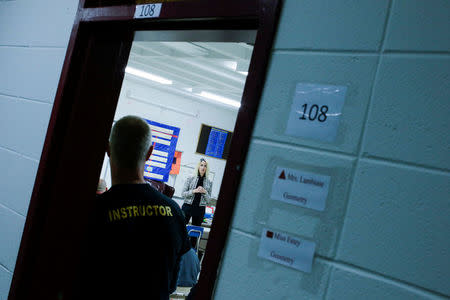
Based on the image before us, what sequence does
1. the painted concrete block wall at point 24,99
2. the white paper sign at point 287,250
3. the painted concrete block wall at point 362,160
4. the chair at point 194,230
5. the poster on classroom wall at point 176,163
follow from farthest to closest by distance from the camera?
the poster on classroom wall at point 176,163, the chair at point 194,230, the painted concrete block wall at point 24,99, the white paper sign at point 287,250, the painted concrete block wall at point 362,160

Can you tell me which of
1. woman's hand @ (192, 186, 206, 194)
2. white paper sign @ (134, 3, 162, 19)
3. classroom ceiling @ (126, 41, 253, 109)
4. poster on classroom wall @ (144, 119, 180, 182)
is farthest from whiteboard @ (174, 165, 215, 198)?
white paper sign @ (134, 3, 162, 19)

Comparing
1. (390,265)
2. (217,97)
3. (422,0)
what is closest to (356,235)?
(390,265)

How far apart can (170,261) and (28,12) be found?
166 cm

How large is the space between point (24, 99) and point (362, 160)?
180 centimetres

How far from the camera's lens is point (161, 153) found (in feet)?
20.7

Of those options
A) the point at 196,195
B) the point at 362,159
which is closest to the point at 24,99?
the point at 362,159

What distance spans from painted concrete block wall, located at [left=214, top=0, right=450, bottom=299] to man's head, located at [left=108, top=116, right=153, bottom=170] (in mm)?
724

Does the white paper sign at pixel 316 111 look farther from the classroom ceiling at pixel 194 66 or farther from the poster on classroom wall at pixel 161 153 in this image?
the poster on classroom wall at pixel 161 153

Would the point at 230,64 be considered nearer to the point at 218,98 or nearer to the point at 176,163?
the point at 218,98

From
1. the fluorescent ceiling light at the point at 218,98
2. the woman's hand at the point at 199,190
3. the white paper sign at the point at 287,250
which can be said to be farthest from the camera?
the fluorescent ceiling light at the point at 218,98

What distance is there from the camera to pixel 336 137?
3.18ft

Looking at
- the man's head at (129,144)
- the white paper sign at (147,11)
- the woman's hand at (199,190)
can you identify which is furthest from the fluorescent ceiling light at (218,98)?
the white paper sign at (147,11)

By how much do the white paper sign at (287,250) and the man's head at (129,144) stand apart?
0.81m

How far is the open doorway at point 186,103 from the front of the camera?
4.80m
